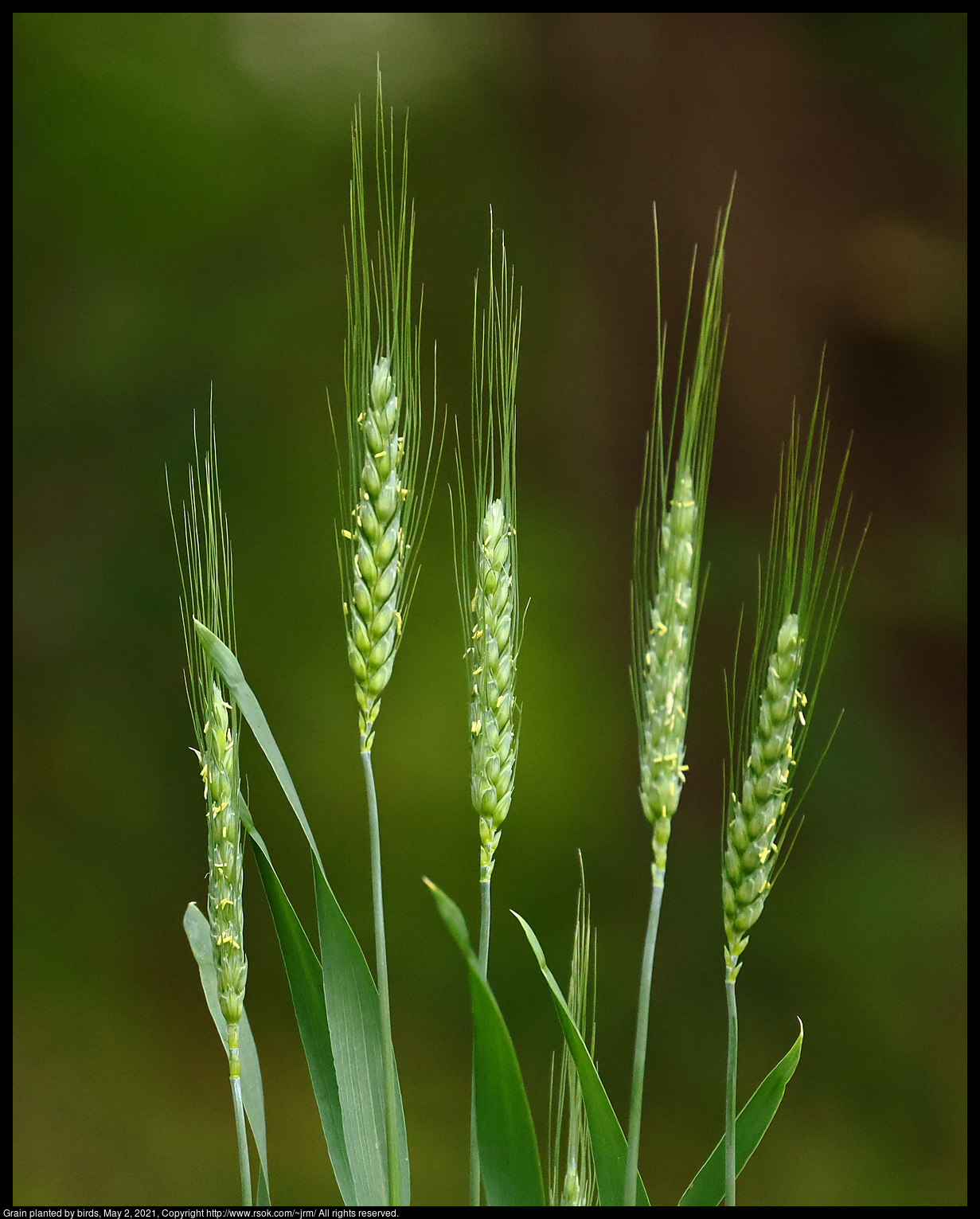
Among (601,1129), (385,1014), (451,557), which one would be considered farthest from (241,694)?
(451,557)

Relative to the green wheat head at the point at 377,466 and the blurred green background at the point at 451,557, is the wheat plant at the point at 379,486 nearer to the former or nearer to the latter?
the green wheat head at the point at 377,466

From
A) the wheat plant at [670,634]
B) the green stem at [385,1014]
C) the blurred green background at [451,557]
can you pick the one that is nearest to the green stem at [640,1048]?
the wheat plant at [670,634]

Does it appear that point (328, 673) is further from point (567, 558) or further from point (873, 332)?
point (873, 332)

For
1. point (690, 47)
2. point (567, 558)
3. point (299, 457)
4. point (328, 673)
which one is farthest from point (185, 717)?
point (690, 47)

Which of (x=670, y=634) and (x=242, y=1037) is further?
(x=242, y=1037)

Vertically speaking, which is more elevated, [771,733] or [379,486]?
[379,486]

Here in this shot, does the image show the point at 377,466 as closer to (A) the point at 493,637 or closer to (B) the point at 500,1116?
(A) the point at 493,637
